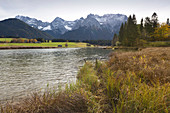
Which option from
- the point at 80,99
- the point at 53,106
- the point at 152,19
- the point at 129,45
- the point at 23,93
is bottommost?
the point at 23,93

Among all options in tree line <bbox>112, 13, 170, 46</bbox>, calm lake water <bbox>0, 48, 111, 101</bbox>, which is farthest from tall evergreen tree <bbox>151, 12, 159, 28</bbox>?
calm lake water <bbox>0, 48, 111, 101</bbox>

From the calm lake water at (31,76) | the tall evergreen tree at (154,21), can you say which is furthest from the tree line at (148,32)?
the calm lake water at (31,76)

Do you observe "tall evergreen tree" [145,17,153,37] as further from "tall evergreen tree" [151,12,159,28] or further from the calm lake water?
the calm lake water

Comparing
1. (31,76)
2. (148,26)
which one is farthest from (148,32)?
(31,76)

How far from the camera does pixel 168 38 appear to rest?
190ft

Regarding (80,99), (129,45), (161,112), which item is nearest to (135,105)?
(161,112)

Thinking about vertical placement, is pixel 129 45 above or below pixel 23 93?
above

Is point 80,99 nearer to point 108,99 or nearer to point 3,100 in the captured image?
point 108,99

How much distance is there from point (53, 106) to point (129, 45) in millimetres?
69357

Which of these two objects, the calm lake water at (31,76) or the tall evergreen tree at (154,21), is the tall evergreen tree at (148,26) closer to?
the tall evergreen tree at (154,21)

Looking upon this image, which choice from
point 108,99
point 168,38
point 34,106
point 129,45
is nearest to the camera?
point 34,106

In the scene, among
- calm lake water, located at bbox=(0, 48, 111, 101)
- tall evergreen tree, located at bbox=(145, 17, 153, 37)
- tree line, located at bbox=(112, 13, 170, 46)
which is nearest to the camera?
calm lake water, located at bbox=(0, 48, 111, 101)

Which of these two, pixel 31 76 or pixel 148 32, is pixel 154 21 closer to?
pixel 148 32

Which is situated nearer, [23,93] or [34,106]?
[34,106]
